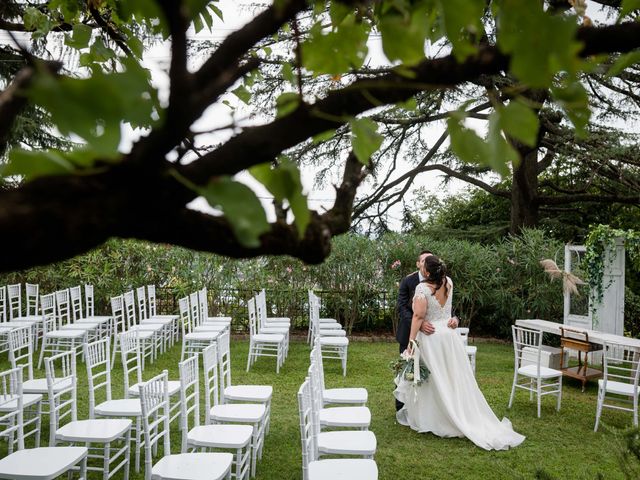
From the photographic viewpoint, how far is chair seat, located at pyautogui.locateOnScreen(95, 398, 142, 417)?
451 cm

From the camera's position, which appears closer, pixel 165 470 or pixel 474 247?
pixel 165 470

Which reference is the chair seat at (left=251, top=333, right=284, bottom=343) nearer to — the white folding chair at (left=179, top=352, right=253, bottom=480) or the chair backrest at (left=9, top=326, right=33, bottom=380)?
the chair backrest at (left=9, top=326, right=33, bottom=380)

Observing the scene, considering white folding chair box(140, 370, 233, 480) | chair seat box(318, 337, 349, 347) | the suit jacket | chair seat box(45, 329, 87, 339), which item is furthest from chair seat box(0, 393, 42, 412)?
chair seat box(318, 337, 349, 347)

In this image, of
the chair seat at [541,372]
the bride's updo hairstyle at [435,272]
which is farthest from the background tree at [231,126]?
the chair seat at [541,372]

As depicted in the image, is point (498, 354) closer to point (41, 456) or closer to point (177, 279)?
point (177, 279)

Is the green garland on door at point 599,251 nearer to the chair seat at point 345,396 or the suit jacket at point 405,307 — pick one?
the suit jacket at point 405,307

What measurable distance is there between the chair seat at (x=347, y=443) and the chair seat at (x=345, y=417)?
270 mm

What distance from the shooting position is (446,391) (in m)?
5.65

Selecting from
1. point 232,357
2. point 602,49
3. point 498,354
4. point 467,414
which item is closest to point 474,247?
point 498,354

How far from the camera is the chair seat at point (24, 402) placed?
164 inches

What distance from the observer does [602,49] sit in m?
0.92

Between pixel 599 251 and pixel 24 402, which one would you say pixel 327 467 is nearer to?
pixel 24 402

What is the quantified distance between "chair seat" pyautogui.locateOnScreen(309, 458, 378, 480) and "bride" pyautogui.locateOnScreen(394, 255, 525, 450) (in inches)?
87.4

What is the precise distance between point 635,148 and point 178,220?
11.5m
